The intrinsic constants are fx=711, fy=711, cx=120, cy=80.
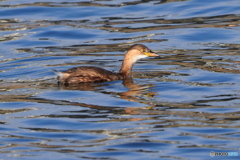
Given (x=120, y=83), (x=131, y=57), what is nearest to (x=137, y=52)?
(x=131, y=57)

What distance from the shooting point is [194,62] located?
1390cm

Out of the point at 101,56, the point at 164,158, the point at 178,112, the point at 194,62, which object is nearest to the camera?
the point at 164,158

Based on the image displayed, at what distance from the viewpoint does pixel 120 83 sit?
12438mm

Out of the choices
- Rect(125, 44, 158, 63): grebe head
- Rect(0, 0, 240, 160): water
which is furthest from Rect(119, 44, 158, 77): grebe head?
Rect(0, 0, 240, 160): water

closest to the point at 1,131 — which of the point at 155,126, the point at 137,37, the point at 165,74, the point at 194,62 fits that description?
the point at 155,126

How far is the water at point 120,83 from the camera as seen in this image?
28.5ft

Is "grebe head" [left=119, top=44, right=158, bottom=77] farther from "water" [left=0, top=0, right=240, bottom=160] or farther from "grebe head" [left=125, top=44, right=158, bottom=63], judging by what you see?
"water" [left=0, top=0, right=240, bottom=160]

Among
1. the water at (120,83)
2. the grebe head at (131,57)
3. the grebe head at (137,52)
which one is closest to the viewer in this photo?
the water at (120,83)

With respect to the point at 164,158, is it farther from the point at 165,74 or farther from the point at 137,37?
the point at 137,37

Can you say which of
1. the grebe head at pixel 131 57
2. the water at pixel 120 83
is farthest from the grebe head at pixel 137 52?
the water at pixel 120 83

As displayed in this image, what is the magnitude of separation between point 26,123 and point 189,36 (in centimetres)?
759

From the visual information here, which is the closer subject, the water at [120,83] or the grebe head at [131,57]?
the water at [120,83]

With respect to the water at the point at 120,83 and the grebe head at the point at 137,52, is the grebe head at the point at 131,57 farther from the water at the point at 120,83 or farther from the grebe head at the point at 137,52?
the water at the point at 120,83

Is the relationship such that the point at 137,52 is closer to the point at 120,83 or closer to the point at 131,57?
the point at 131,57
